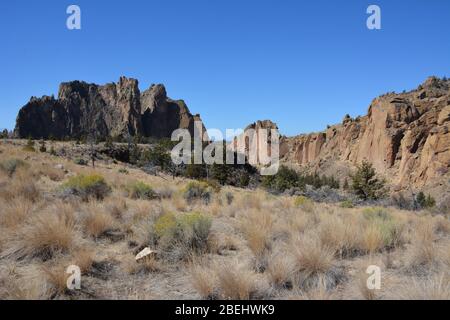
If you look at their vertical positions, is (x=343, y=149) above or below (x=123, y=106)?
below

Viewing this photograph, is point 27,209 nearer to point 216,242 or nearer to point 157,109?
point 216,242

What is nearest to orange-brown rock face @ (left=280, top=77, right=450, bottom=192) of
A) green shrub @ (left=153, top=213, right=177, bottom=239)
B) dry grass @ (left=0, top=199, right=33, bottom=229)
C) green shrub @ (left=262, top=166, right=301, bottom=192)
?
green shrub @ (left=262, top=166, right=301, bottom=192)

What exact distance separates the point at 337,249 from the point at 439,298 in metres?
2.50

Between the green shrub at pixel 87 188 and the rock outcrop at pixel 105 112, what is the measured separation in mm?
132200

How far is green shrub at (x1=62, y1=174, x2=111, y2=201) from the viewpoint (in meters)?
10.2

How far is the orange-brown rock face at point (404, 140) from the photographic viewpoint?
59719 millimetres

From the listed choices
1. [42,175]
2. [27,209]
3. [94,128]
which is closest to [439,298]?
[27,209]

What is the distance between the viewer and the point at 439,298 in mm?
3484

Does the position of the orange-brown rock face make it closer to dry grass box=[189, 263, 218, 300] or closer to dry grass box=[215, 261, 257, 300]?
dry grass box=[215, 261, 257, 300]

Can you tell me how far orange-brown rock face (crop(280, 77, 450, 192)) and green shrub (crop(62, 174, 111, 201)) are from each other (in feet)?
185

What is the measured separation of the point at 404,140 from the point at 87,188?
75.5 m

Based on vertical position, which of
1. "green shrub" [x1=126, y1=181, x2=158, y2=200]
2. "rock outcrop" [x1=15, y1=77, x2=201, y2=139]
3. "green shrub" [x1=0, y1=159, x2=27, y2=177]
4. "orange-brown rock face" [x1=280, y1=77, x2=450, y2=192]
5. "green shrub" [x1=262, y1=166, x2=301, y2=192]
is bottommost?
"green shrub" [x1=262, y1=166, x2=301, y2=192]

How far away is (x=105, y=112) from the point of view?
15925 cm
